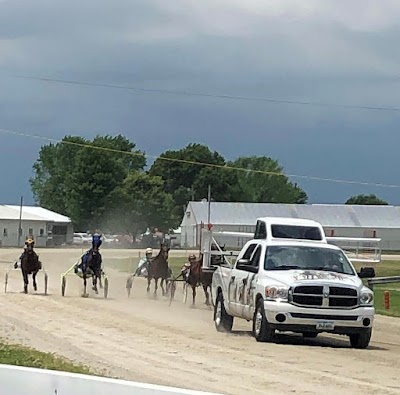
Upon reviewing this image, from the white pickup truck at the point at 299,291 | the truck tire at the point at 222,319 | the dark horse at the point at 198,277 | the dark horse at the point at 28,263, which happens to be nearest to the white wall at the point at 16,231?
the dark horse at the point at 28,263

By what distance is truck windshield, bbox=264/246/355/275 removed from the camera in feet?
65.9

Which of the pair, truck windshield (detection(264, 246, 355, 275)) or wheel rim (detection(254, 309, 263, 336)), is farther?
truck windshield (detection(264, 246, 355, 275))

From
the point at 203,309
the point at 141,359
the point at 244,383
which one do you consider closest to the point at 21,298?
the point at 203,309

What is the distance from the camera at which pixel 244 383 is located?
13734 millimetres

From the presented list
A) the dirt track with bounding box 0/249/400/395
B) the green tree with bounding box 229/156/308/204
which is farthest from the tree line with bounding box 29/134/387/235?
the dirt track with bounding box 0/249/400/395

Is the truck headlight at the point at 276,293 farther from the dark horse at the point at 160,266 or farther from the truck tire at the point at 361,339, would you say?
the dark horse at the point at 160,266

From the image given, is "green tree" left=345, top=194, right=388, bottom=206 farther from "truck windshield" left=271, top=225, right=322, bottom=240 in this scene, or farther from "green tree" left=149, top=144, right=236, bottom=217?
"truck windshield" left=271, top=225, right=322, bottom=240

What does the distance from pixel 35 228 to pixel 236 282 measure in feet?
303

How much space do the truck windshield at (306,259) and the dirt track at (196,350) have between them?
1422 mm

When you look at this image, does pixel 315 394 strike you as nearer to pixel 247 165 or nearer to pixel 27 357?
pixel 27 357

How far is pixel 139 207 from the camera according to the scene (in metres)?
109

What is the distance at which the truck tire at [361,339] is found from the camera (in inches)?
759

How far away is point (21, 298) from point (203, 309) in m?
5.41

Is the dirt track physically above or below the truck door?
below
